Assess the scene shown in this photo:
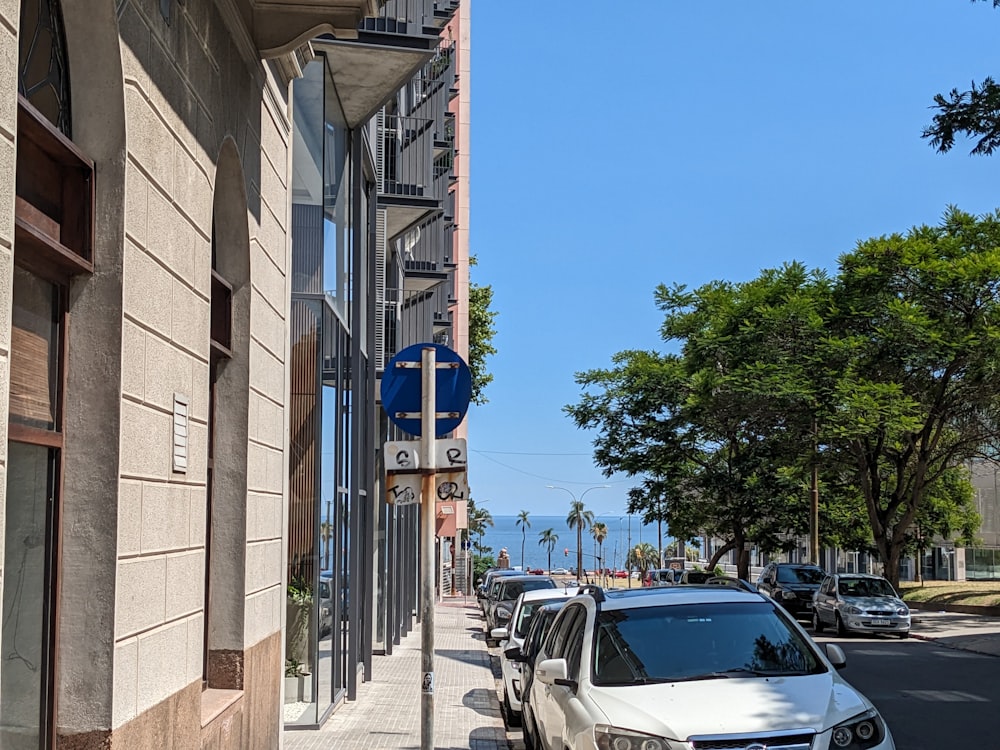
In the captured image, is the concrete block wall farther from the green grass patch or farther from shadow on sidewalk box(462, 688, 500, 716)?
the green grass patch

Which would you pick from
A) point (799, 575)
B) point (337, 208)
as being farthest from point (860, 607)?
point (337, 208)

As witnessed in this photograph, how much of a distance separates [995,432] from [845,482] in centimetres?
1239

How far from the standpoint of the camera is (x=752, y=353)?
121 feet

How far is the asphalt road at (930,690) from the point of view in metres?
13.1

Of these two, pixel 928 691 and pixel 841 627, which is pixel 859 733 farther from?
pixel 841 627

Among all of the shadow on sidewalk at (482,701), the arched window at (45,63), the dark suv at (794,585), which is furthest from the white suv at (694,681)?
the dark suv at (794,585)

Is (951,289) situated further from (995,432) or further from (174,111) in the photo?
(174,111)

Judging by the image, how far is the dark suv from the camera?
1454 inches

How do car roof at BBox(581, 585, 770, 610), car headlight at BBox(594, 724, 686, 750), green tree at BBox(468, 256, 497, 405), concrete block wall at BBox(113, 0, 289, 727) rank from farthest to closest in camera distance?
green tree at BBox(468, 256, 497, 405)
car roof at BBox(581, 585, 770, 610)
car headlight at BBox(594, 724, 686, 750)
concrete block wall at BBox(113, 0, 289, 727)

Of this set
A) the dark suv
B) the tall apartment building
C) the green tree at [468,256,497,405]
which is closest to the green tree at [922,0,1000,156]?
the tall apartment building

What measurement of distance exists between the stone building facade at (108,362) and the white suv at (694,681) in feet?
A: 7.53

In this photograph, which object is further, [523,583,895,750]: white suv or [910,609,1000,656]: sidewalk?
[910,609,1000,656]: sidewalk

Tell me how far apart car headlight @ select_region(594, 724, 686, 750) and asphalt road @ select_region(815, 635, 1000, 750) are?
248 inches

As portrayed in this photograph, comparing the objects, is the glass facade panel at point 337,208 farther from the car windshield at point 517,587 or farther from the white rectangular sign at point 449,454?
the car windshield at point 517,587
